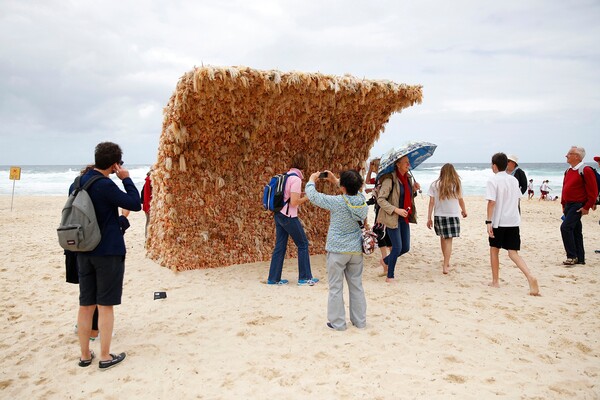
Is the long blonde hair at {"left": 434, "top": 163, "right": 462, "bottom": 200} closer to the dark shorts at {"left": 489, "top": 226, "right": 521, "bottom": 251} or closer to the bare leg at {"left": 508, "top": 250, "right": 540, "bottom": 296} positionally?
the dark shorts at {"left": 489, "top": 226, "right": 521, "bottom": 251}

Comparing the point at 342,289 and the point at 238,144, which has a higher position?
the point at 238,144

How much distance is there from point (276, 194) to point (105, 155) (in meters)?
2.51

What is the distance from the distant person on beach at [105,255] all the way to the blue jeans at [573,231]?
6.64 meters

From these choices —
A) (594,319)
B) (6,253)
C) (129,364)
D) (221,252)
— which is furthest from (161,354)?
(6,253)

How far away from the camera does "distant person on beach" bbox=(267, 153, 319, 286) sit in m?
5.39

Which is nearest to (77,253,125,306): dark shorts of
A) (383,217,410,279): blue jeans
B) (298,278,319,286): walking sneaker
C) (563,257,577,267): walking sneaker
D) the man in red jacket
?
(298,278,319,286): walking sneaker

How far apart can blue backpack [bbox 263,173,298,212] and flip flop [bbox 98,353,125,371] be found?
2.59m

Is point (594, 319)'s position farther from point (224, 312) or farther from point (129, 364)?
point (129, 364)

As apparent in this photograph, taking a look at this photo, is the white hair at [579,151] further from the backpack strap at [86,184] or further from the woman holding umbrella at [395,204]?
the backpack strap at [86,184]

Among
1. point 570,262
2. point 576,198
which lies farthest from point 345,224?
point 570,262

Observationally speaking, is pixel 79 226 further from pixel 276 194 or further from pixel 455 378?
pixel 455 378

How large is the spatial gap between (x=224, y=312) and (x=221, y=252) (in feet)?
6.62

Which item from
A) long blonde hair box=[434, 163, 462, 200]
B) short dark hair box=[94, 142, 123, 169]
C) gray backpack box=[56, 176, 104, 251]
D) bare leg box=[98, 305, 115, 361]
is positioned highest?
short dark hair box=[94, 142, 123, 169]

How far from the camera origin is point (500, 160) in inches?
204
